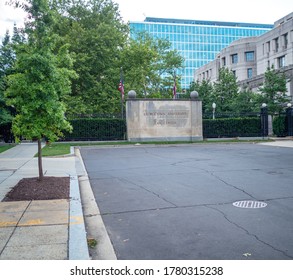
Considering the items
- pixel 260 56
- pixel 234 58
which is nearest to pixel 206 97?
pixel 260 56

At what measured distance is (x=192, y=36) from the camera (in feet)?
359

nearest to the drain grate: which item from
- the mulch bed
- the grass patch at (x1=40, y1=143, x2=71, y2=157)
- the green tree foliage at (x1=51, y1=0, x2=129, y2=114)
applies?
the mulch bed

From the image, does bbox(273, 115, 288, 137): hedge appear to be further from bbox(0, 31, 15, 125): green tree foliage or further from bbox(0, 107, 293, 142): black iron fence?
bbox(0, 31, 15, 125): green tree foliage

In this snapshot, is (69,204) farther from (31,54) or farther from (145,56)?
(145,56)

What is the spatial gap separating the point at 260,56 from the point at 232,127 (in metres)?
37.3

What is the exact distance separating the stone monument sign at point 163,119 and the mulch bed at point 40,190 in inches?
667

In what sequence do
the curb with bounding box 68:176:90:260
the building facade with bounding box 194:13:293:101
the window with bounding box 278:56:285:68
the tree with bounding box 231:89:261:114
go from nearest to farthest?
the curb with bounding box 68:176:90:260 < the tree with bounding box 231:89:261:114 < the building facade with bounding box 194:13:293:101 < the window with bounding box 278:56:285:68

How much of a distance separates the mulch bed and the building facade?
41.2 meters

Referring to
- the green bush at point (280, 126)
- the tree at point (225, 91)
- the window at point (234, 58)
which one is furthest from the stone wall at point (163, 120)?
the window at point (234, 58)

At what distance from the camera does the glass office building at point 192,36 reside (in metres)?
107

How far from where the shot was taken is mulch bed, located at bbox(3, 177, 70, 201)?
6.63m

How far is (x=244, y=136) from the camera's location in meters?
28.8

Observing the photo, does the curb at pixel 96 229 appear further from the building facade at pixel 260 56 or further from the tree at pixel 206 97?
the building facade at pixel 260 56

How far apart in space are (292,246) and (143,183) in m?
4.87
